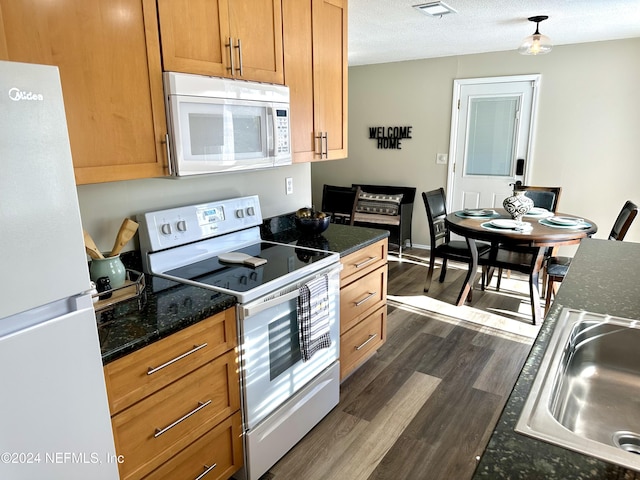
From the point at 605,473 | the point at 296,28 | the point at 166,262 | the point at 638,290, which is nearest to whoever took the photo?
the point at 605,473

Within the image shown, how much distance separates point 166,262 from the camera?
1.97 metres

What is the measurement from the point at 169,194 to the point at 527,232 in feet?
8.26

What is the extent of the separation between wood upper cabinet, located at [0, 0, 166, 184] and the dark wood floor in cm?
147

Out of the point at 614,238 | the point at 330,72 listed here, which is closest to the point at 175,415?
the point at 330,72

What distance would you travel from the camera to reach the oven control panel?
6.30 ft

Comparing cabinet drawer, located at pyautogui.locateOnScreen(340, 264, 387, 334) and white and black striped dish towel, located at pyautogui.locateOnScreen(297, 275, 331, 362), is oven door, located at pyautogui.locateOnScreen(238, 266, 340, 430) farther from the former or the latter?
cabinet drawer, located at pyautogui.locateOnScreen(340, 264, 387, 334)

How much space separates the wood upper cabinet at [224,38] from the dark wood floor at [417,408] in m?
1.75

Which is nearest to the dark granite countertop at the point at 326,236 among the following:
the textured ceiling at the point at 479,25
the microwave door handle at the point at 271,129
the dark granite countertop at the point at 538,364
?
the microwave door handle at the point at 271,129

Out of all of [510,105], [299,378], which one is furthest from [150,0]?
[510,105]

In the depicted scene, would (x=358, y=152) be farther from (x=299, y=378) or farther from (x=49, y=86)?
(x=49, y=86)

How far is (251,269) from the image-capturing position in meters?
2.01

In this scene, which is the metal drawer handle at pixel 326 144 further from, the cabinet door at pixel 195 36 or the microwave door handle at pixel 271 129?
the cabinet door at pixel 195 36

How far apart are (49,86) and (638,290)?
1.85 metres

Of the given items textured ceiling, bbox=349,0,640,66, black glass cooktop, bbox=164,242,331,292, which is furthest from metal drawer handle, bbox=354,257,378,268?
textured ceiling, bbox=349,0,640,66
